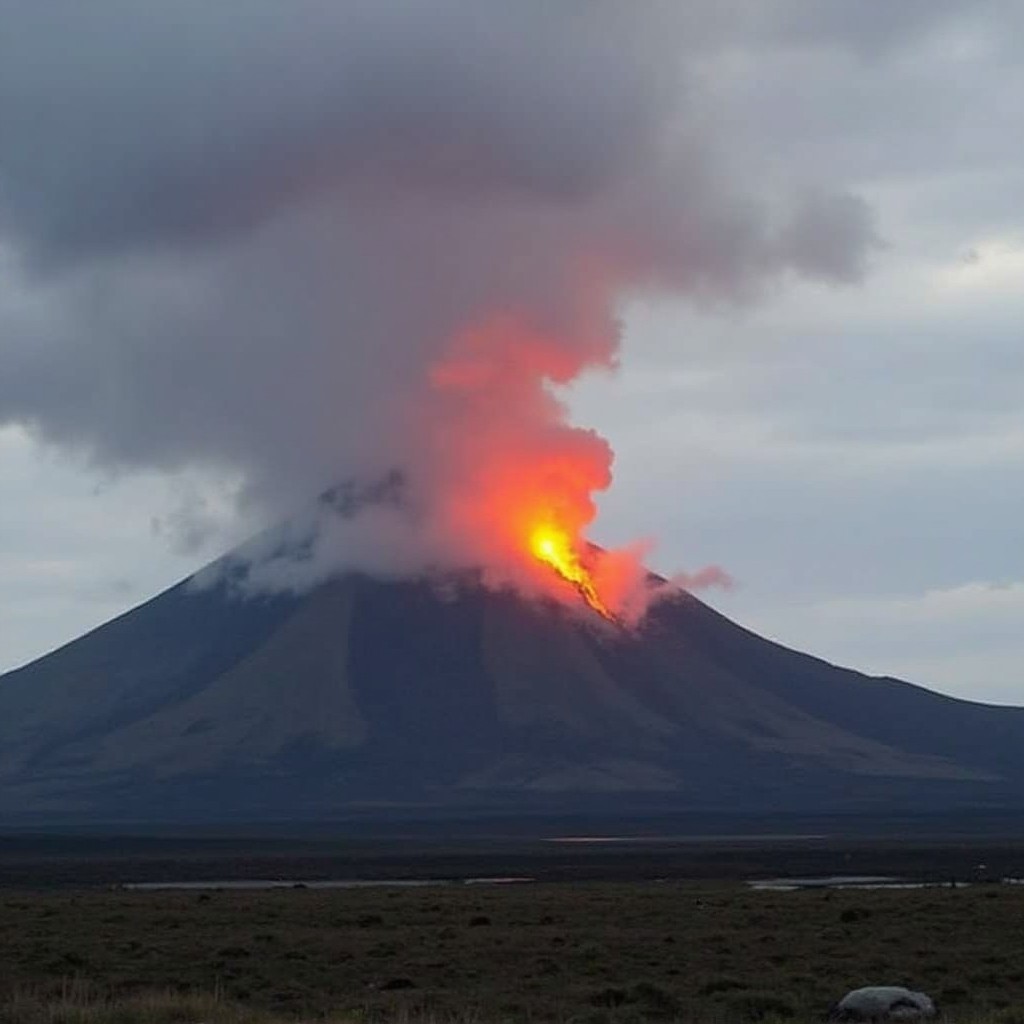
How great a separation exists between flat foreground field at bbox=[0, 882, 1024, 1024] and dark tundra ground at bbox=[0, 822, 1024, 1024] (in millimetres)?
66

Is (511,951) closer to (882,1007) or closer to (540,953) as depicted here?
(540,953)

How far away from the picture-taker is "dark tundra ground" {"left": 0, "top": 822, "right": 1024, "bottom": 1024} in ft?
92.7

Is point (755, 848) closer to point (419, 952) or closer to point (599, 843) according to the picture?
point (599, 843)

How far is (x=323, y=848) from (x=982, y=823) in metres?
64.8

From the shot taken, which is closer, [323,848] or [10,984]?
[10,984]

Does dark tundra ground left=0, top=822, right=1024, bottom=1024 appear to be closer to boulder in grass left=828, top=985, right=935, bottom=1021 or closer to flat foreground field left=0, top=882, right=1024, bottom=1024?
flat foreground field left=0, top=882, right=1024, bottom=1024

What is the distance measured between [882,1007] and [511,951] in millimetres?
12017

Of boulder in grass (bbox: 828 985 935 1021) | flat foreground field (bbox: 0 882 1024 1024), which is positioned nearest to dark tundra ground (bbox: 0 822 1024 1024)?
flat foreground field (bbox: 0 882 1024 1024)

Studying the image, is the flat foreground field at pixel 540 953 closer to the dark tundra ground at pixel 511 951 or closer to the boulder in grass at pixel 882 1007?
the dark tundra ground at pixel 511 951

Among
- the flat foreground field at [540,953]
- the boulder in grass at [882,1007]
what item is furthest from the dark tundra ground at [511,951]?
the boulder in grass at [882,1007]

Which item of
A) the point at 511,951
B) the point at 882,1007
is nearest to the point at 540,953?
the point at 511,951

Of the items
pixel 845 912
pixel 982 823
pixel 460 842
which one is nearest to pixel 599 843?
pixel 460 842

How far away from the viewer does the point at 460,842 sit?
141 meters

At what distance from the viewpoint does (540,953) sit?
3619 centimetres
